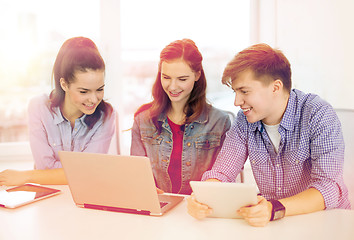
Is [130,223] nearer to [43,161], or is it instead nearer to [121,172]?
[121,172]

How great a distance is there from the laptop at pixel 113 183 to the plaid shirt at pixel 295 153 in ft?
1.14

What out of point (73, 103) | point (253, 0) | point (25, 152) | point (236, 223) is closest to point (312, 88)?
point (253, 0)

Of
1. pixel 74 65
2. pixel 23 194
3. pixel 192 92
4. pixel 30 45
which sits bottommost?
pixel 23 194

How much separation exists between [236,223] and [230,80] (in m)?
0.58

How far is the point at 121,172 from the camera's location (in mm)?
1283

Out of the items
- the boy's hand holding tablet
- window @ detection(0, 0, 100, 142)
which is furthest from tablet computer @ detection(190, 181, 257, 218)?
window @ detection(0, 0, 100, 142)

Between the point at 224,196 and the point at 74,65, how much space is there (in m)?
1.17

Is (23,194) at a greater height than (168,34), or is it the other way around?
(168,34)

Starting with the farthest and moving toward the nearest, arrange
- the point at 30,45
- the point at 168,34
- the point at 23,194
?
the point at 168,34
the point at 30,45
the point at 23,194

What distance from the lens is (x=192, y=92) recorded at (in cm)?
201

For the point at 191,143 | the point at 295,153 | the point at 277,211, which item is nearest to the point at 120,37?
the point at 191,143

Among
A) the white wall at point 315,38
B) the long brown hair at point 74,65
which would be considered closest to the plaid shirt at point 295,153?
the long brown hair at point 74,65

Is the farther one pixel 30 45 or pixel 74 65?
pixel 30 45

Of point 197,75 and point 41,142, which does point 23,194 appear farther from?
point 197,75
